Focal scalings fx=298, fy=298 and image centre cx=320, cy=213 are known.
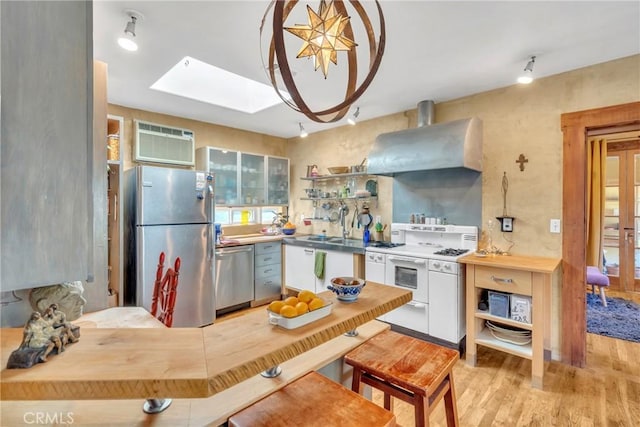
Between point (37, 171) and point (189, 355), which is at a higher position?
point (37, 171)

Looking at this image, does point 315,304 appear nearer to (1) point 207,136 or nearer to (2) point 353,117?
(2) point 353,117

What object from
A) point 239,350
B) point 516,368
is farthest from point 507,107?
point 239,350

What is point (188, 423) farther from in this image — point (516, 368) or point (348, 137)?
point (348, 137)

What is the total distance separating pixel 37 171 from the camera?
0.78 meters

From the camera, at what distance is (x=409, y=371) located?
1288 mm

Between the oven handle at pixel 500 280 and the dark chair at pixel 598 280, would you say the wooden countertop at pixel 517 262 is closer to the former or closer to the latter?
the oven handle at pixel 500 280

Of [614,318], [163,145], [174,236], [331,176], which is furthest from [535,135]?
[163,145]

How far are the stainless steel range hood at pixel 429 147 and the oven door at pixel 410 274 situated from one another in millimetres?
942

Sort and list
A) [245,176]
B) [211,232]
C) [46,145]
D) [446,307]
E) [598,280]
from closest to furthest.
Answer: [46,145] < [446,307] < [211,232] < [598,280] < [245,176]

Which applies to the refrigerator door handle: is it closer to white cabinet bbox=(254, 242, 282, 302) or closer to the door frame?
white cabinet bbox=(254, 242, 282, 302)

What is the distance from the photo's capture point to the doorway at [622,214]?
14.3 feet

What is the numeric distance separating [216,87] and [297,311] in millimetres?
3184

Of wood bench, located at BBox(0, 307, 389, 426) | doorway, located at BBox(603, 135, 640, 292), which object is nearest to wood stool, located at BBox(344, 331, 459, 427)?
wood bench, located at BBox(0, 307, 389, 426)

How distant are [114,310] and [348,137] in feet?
11.2
